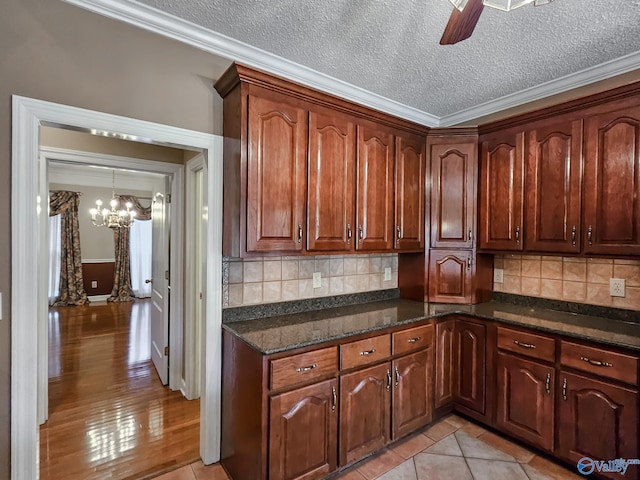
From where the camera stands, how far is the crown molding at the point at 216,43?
168 cm

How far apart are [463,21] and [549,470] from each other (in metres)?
2.52

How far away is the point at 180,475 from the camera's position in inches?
78.8

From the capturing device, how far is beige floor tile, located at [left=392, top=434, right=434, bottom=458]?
2211mm

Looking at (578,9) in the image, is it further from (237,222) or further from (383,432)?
(383,432)

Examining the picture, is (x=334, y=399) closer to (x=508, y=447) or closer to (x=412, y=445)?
(x=412, y=445)

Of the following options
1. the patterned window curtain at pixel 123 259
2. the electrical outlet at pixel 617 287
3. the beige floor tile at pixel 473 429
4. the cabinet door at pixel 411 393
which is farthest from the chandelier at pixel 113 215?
the electrical outlet at pixel 617 287

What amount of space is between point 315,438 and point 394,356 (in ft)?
2.32

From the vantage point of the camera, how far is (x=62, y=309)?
20.3 feet

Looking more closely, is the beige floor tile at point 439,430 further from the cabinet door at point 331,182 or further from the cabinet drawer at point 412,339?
the cabinet door at point 331,182

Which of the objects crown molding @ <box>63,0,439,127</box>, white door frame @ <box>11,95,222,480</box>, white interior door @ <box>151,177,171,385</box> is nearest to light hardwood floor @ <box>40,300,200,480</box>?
white interior door @ <box>151,177,171,385</box>

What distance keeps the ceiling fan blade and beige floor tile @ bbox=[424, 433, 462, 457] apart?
94.0 inches

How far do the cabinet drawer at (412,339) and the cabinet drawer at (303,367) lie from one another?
519 mm

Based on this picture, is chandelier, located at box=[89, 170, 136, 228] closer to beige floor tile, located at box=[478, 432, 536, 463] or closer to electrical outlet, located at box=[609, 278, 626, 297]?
beige floor tile, located at box=[478, 432, 536, 463]

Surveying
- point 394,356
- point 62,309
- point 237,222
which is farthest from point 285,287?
point 62,309
